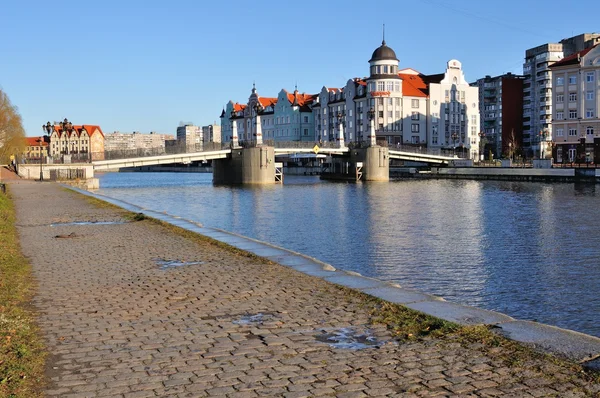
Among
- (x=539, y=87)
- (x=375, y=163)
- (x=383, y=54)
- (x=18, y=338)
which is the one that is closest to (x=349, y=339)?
(x=18, y=338)

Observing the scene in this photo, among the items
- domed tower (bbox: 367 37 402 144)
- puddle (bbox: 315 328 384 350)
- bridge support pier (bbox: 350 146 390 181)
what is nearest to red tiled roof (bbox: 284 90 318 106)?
domed tower (bbox: 367 37 402 144)

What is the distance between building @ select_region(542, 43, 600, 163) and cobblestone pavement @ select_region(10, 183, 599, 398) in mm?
94457

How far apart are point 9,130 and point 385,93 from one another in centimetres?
6605

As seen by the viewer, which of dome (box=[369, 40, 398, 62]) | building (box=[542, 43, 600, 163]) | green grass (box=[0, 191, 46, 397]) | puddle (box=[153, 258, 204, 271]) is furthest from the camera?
dome (box=[369, 40, 398, 62])

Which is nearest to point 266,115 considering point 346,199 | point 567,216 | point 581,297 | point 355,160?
point 355,160

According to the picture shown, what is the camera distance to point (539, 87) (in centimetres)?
15600

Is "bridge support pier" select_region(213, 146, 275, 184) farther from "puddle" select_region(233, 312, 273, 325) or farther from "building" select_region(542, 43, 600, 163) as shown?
"puddle" select_region(233, 312, 273, 325)

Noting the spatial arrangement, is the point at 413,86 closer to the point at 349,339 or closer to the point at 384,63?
the point at 384,63

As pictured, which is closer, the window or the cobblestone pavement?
the cobblestone pavement

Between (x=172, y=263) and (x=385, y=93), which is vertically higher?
(x=385, y=93)

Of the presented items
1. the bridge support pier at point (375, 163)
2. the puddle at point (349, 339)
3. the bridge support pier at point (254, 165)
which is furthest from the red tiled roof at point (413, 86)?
the puddle at point (349, 339)

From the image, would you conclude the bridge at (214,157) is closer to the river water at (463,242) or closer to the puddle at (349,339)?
the river water at (463,242)

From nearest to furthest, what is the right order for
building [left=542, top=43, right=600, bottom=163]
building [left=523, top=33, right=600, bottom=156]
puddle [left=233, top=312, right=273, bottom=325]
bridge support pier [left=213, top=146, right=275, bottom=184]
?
puddle [left=233, top=312, right=273, bottom=325] < bridge support pier [left=213, top=146, right=275, bottom=184] < building [left=542, top=43, right=600, bottom=163] < building [left=523, top=33, right=600, bottom=156]

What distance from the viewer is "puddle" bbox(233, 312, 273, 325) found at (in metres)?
10.1
